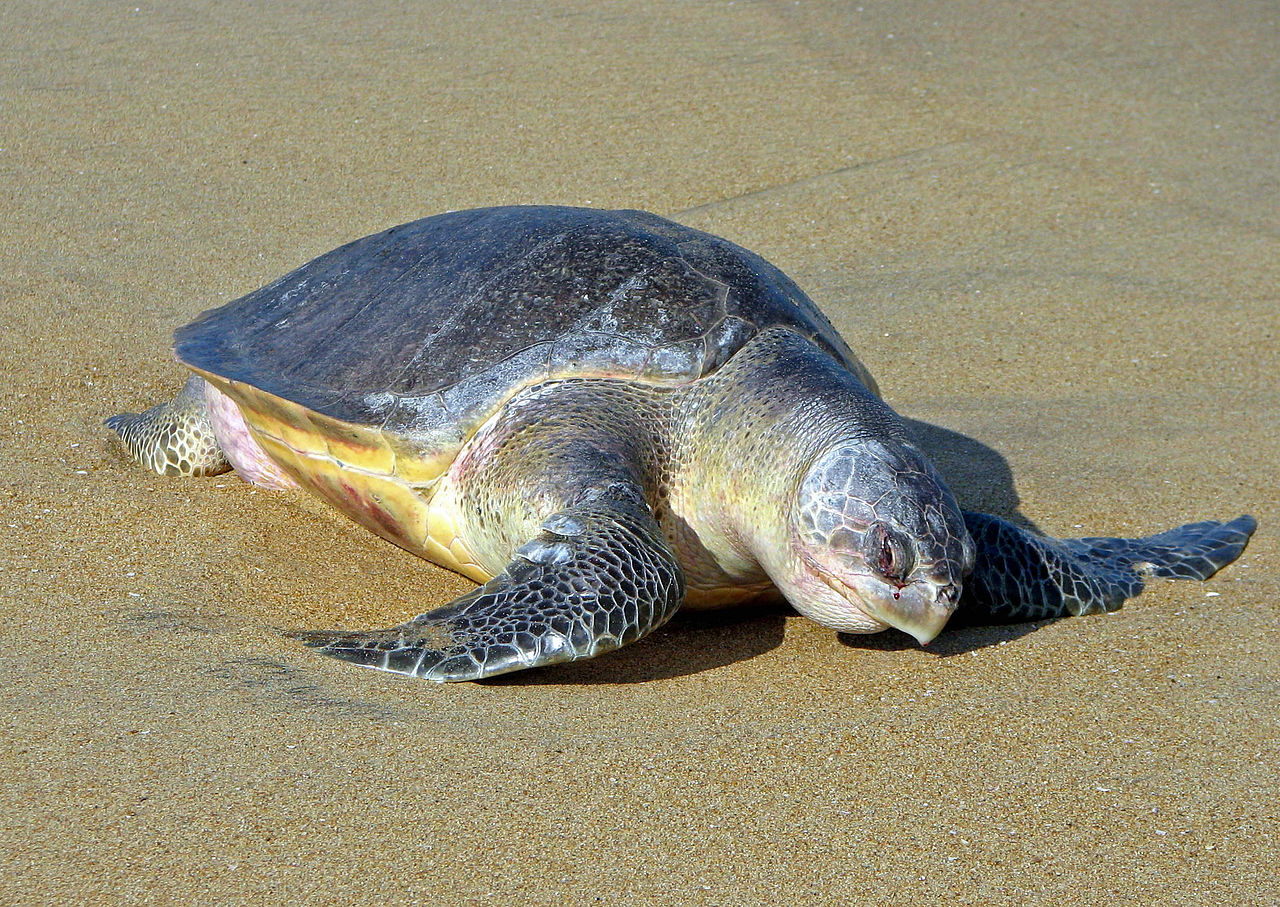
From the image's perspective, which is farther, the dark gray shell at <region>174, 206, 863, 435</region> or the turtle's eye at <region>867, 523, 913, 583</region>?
the dark gray shell at <region>174, 206, 863, 435</region>

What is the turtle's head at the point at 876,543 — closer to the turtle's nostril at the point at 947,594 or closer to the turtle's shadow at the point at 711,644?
the turtle's nostril at the point at 947,594

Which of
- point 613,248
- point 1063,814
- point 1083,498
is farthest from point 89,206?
point 1063,814

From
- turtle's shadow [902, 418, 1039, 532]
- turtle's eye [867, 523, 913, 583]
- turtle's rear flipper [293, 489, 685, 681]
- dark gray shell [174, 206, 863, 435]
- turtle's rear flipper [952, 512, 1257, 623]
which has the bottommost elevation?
turtle's shadow [902, 418, 1039, 532]

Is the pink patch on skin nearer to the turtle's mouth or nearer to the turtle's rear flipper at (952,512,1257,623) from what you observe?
the turtle's mouth

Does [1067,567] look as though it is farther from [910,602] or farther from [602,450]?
[602,450]

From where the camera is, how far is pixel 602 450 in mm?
3467

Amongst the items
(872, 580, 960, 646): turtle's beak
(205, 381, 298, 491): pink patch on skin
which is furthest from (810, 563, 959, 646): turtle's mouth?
(205, 381, 298, 491): pink patch on skin

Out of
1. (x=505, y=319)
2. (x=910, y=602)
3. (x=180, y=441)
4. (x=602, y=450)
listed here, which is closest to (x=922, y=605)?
(x=910, y=602)

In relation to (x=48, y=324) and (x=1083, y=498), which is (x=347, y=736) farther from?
(x=48, y=324)

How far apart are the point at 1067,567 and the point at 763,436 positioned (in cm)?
106

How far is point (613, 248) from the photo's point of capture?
390 centimetres

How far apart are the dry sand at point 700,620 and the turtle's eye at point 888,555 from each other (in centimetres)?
31

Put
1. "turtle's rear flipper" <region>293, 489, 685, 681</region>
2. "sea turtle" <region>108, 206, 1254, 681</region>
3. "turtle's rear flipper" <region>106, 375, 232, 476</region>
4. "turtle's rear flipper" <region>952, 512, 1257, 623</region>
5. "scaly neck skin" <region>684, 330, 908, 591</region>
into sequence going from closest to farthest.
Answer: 1. "turtle's rear flipper" <region>293, 489, 685, 681</region>
2. "sea turtle" <region>108, 206, 1254, 681</region>
3. "scaly neck skin" <region>684, 330, 908, 591</region>
4. "turtle's rear flipper" <region>952, 512, 1257, 623</region>
5. "turtle's rear flipper" <region>106, 375, 232, 476</region>

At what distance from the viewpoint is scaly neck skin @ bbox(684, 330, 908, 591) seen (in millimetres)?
3311
